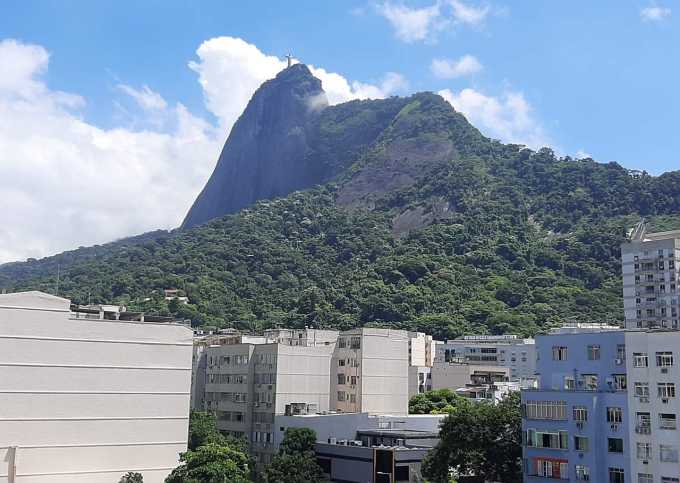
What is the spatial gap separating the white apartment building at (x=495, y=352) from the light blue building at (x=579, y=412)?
81.9 metres

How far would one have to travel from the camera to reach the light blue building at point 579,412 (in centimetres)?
4750

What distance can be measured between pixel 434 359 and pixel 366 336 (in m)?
55.6

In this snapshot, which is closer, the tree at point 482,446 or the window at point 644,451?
the window at point 644,451

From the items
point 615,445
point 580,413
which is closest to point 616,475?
point 615,445

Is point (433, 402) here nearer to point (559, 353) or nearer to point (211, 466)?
point (211, 466)

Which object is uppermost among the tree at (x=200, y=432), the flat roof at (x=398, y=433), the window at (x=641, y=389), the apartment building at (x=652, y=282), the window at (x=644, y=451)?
the apartment building at (x=652, y=282)

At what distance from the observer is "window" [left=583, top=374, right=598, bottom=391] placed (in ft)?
163

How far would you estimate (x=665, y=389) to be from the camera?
1796 inches

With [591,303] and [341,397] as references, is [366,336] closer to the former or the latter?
[341,397]

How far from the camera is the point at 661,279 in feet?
408

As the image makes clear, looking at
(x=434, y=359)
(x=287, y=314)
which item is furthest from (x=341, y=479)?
(x=287, y=314)

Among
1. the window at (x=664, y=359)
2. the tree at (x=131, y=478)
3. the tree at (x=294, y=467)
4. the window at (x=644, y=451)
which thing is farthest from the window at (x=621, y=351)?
the tree at (x=131, y=478)

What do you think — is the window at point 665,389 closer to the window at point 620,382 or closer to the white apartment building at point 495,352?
the window at point 620,382

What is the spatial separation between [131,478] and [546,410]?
3498cm
